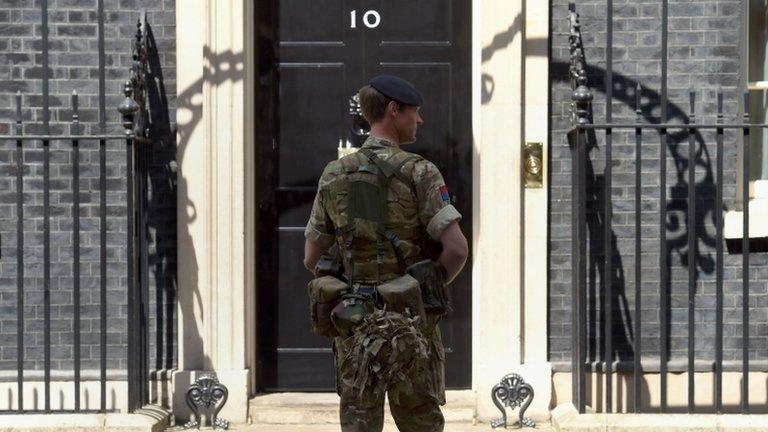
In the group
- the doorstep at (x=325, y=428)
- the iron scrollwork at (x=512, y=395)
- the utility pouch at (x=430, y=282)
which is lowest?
the doorstep at (x=325, y=428)

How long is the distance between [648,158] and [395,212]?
9.61ft

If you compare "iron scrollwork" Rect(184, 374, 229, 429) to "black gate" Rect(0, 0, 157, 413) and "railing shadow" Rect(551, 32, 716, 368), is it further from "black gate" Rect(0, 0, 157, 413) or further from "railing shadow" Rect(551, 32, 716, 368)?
"railing shadow" Rect(551, 32, 716, 368)

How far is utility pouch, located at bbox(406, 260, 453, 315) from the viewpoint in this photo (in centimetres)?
579

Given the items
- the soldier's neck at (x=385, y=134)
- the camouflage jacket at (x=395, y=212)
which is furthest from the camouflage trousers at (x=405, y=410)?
the soldier's neck at (x=385, y=134)

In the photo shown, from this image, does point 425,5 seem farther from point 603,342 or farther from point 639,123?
point 603,342

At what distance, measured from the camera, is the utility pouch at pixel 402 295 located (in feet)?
18.7

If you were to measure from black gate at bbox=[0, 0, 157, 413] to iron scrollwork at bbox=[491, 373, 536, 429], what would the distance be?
1.96 m

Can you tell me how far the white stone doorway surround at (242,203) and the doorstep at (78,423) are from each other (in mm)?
522

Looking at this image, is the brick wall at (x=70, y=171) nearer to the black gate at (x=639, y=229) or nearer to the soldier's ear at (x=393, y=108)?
the black gate at (x=639, y=229)

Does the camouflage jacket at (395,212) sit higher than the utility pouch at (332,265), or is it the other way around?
the camouflage jacket at (395,212)

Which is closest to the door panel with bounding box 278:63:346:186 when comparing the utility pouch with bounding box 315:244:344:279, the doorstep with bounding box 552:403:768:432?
the doorstep with bounding box 552:403:768:432

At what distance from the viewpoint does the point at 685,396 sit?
828cm

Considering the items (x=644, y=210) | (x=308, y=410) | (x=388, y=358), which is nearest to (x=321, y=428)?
(x=308, y=410)

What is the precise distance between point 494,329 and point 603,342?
632mm
